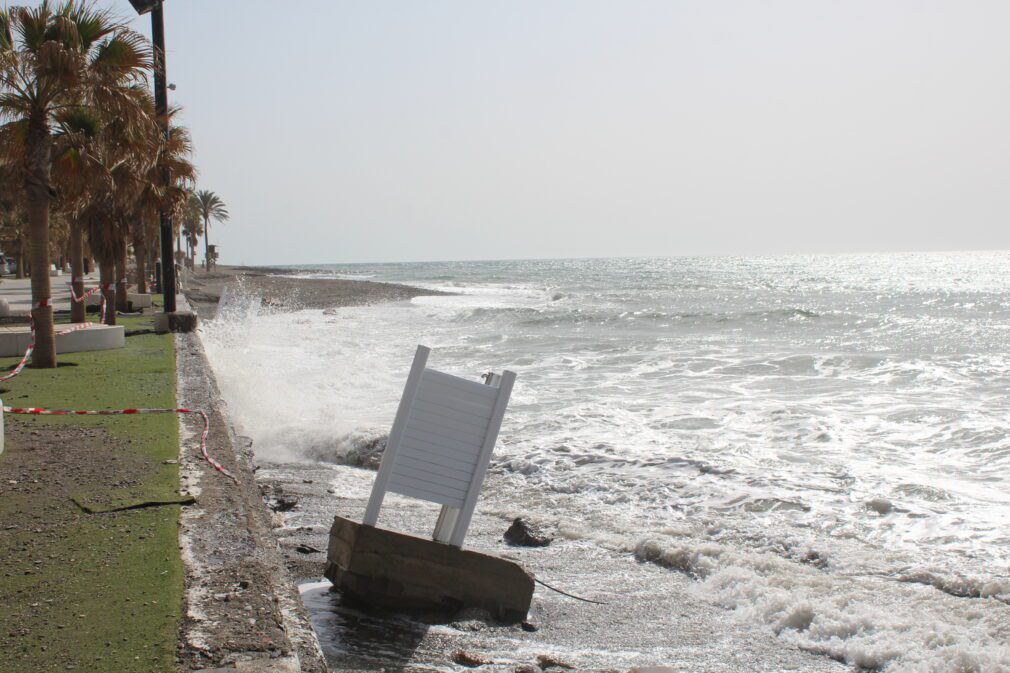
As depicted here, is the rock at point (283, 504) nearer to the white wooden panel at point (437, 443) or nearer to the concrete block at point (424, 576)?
the concrete block at point (424, 576)

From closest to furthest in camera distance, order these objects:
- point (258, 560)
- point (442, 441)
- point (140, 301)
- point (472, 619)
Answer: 1. point (258, 560)
2. point (472, 619)
3. point (442, 441)
4. point (140, 301)

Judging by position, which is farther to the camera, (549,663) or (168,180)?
(168,180)

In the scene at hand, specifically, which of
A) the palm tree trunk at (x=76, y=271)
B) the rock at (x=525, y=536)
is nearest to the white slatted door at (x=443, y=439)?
the rock at (x=525, y=536)

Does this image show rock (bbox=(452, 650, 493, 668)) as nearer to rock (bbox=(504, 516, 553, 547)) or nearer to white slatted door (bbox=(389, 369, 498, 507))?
white slatted door (bbox=(389, 369, 498, 507))

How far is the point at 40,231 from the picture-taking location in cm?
1292

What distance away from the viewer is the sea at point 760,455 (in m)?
5.89

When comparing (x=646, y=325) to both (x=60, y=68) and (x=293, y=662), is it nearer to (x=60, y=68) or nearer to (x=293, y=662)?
(x=60, y=68)

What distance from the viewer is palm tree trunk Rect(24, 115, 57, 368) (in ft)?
40.9

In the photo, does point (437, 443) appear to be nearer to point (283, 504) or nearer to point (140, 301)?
point (283, 504)

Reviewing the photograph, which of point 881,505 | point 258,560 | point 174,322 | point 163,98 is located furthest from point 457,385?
point 163,98

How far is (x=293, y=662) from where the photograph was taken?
3.77 metres

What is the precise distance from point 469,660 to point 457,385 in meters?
1.53

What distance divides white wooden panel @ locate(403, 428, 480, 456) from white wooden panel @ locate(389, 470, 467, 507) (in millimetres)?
232

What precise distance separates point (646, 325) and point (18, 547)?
103 ft
